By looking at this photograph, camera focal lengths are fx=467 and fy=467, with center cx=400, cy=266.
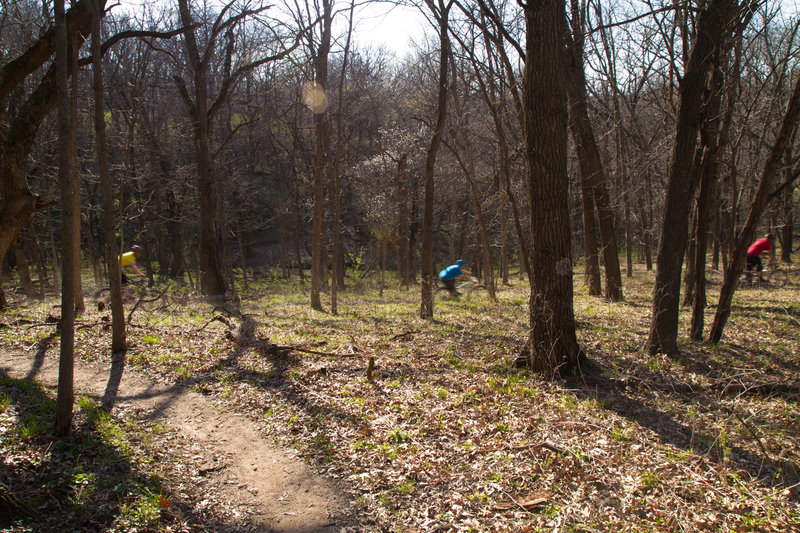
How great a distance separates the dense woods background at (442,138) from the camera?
6.26 meters

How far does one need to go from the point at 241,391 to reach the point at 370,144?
22.6 meters

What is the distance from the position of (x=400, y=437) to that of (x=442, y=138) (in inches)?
366

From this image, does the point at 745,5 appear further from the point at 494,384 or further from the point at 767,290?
the point at 767,290

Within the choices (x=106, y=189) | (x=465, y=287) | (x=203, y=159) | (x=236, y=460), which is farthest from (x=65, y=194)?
(x=465, y=287)

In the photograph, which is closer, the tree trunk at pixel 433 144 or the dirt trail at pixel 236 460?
the dirt trail at pixel 236 460

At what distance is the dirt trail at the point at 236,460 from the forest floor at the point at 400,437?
0.07 ft

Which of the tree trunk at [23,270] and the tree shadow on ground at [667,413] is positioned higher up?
the tree trunk at [23,270]

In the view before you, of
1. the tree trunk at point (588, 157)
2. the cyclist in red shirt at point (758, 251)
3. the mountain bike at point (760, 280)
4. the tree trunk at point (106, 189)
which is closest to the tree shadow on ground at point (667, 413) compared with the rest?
the tree trunk at point (588, 157)

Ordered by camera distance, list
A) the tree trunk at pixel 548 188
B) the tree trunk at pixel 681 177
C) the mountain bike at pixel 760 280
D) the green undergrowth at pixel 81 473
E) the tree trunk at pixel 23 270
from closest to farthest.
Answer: the green undergrowth at pixel 81 473
the tree trunk at pixel 548 188
the tree trunk at pixel 681 177
the tree trunk at pixel 23 270
the mountain bike at pixel 760 280

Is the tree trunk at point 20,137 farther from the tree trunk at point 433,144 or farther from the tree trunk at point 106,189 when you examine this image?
the tree trunk at point 433,144

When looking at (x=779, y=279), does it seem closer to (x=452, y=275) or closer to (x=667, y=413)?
(x=452, y=275)

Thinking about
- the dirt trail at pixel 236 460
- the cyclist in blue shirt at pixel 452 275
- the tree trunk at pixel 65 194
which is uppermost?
the tree trunk at pixel 65 194

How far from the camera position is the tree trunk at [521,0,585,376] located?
5.90 meters

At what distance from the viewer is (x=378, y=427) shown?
511cm
